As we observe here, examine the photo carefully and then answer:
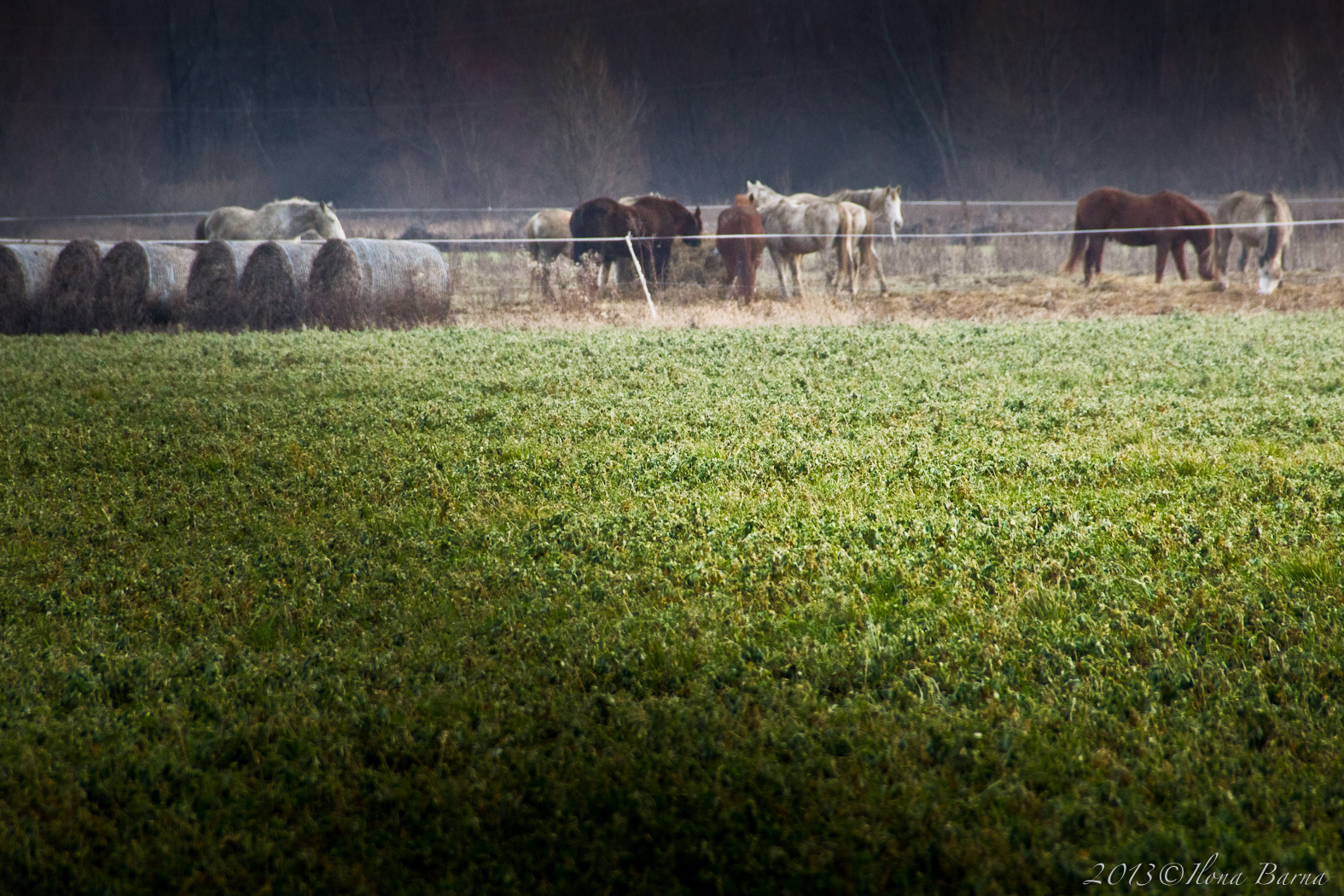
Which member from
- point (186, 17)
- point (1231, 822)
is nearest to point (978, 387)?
point (1231, 822)

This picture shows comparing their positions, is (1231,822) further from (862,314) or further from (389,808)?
(862,314)

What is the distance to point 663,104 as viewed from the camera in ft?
236

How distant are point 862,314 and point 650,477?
37.9 feet

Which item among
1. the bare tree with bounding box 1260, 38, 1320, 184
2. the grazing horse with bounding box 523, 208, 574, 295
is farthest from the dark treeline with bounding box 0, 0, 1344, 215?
the grazing horse with bounding box 523, 208, 574, 295

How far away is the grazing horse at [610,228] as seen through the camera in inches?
892

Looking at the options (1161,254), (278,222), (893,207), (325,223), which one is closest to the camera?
(1161,254)

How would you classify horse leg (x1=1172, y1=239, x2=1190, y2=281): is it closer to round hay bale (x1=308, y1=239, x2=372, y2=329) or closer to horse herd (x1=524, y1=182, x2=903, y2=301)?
horse herd (x1=524, y1=182, x2=903, y2=301)

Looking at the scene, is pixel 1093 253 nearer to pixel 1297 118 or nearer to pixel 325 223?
pixel 325 223

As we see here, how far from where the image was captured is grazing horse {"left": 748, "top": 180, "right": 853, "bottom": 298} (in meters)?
21.7

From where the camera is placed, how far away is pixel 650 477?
7188 millimetres

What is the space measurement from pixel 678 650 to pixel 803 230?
744 inches

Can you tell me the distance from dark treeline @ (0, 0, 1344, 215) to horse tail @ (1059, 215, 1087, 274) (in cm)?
3711

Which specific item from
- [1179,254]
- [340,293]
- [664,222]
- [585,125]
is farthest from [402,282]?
[585,125]

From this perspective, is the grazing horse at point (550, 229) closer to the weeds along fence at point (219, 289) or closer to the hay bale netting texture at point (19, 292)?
the weeds along fence at point (219, 289)
